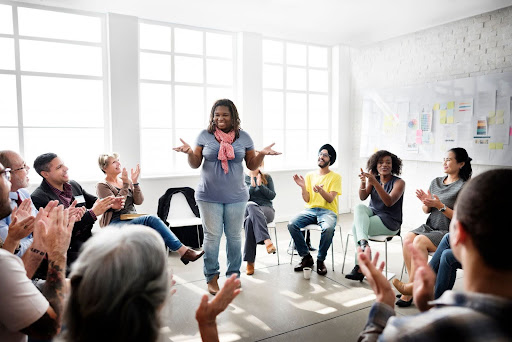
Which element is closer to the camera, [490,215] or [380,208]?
[490,215]

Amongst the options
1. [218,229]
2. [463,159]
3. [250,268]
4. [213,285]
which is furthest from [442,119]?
[213,285]

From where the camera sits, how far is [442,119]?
209 inches

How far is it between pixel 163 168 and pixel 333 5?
3150mm

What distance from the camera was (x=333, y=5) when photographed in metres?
4.69

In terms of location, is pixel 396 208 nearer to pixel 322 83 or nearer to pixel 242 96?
pixel 242 96

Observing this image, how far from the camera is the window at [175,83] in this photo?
5.43 m

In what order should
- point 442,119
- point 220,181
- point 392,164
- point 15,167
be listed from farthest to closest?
1. point 442,119
2. point 392,164
3. point 220,181
4. point 15,167

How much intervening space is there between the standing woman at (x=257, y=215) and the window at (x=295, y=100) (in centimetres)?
204

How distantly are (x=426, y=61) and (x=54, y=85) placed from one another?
16.6 ft

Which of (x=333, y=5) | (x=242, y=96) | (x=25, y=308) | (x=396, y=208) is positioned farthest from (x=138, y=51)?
(x=25, y=308)

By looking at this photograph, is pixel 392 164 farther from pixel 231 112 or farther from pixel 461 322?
pixel 461 322

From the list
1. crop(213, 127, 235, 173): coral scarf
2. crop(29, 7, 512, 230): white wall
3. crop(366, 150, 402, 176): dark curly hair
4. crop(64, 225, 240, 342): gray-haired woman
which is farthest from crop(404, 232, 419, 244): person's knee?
crop(64, 225, 240, 342): gray-haired woman

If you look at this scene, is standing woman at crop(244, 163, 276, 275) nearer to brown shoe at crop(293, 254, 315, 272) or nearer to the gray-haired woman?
brown shoe at crop(293, 254, 315, 272)

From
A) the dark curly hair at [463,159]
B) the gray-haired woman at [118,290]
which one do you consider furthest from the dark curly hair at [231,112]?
the gray-haired woman at [118,290]
